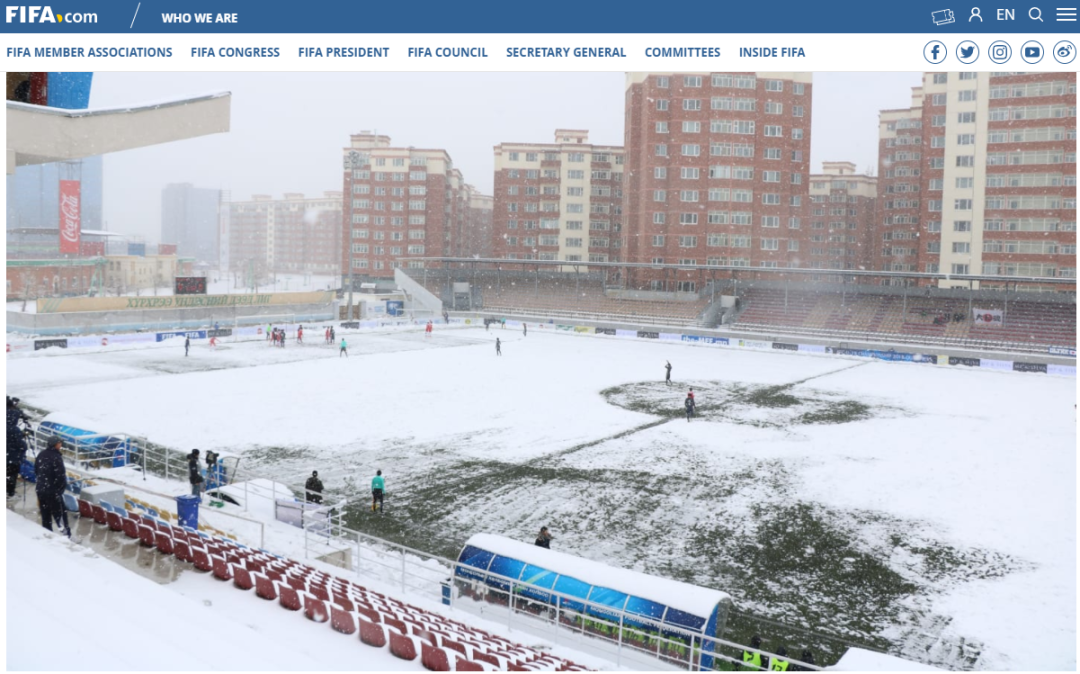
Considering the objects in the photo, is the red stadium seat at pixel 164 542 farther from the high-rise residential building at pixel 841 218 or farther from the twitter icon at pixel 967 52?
the high-rise residential building at pixel 841 218

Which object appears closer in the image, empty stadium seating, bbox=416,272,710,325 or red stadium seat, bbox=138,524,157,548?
red stadium seat, bbox=138,524,157,548

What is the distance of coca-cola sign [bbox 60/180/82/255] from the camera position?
6500 cm

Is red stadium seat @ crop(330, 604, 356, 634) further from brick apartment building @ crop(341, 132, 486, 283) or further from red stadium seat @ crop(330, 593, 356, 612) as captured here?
brick apartment building @ crop(341, 132, 486, 283)

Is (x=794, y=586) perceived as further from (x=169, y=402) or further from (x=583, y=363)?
(x=583, y=363)

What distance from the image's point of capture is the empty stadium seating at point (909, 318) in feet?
176

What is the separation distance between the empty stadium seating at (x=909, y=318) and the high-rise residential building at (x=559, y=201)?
1239 inches

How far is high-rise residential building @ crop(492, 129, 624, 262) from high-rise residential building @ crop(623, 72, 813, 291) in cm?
2187

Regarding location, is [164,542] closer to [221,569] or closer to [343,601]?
[221,569]

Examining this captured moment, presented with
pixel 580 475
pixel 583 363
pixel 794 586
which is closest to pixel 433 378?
pixel 583 363

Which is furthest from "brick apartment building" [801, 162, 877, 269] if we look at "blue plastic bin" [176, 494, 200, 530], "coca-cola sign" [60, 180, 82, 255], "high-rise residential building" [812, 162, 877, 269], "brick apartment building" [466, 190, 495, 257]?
"blue plastic bin" [176, 494, 200, 530]

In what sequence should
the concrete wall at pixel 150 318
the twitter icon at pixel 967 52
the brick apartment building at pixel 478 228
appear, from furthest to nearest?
the brick apartment building at pixel 478 228
the concrete wall at pixel 150 318
the twitter icon at pixel 967 52

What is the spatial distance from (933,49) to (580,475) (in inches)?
591

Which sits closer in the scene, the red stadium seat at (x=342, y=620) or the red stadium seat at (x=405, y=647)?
the red stadium seat at (x=405, y=647)
